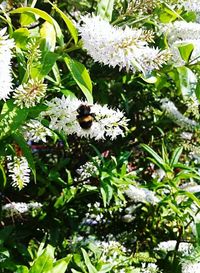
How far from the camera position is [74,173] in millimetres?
2521

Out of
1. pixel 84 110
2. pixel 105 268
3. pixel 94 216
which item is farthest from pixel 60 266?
pixel 94 216

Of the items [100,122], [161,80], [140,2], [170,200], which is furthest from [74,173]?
[140,2]

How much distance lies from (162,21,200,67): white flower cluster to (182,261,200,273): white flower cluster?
695mm

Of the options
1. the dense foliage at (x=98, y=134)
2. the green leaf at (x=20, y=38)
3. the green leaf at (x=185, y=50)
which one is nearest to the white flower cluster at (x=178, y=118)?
the dense foliage at (x=98, y=134)

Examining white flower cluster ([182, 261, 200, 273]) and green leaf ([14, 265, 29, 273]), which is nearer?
green leaf ([14, 265, 29, 273])

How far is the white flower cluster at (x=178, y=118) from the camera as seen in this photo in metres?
2.57

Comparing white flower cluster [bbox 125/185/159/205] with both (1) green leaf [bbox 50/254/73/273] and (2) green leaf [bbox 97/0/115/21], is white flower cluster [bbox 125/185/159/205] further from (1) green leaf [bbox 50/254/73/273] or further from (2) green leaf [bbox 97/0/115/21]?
(2) green leaf [bbox 97/0/115/21]

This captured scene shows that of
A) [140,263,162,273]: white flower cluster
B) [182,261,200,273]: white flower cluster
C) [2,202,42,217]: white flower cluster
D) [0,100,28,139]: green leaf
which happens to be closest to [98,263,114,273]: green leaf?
[140,263,162,273]: white flower cluster

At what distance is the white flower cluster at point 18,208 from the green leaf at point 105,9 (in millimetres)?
802

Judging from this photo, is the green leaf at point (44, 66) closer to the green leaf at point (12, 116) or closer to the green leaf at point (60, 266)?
the green leaf at point (12, 116)

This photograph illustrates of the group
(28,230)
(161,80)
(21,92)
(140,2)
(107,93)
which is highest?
(140,2)

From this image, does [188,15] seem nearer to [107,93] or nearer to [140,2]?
[107,93]

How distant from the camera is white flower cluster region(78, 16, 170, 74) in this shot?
144 cm

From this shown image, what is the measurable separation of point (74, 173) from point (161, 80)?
65cm
